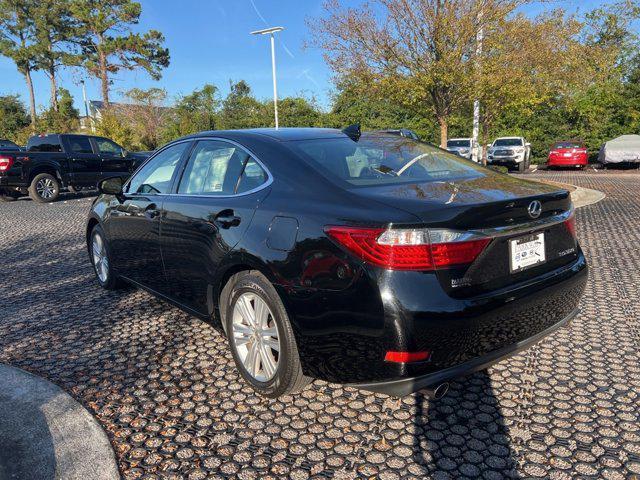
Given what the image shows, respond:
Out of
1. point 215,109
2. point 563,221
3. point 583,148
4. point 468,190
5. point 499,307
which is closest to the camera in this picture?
point 499,307

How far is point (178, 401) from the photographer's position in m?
2.82

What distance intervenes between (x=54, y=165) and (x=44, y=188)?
0.70 meters

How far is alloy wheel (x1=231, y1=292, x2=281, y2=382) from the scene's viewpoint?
8.77 ft

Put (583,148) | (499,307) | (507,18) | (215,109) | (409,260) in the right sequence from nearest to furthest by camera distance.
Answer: (409,260), (499,307), (507,18), (583,148), (215,109)

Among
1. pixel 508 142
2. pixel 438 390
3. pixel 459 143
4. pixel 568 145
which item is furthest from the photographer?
pixel 459 143

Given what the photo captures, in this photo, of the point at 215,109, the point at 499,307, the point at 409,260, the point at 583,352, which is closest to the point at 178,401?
the point at 409,260

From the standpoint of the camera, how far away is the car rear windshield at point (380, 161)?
275 centimetres

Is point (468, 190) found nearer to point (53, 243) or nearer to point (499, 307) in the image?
point (499, 307)

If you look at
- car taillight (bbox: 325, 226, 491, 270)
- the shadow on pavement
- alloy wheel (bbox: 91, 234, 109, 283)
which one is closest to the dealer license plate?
car taillight (bbox: 325, 226, 491, 270)

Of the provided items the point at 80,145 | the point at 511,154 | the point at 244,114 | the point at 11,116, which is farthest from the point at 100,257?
the point at 11,116

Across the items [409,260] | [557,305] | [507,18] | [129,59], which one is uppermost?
[129,59]

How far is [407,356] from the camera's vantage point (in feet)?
6.94

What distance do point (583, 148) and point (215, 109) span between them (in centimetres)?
2814

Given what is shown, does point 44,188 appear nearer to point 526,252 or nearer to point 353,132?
point 353,132
